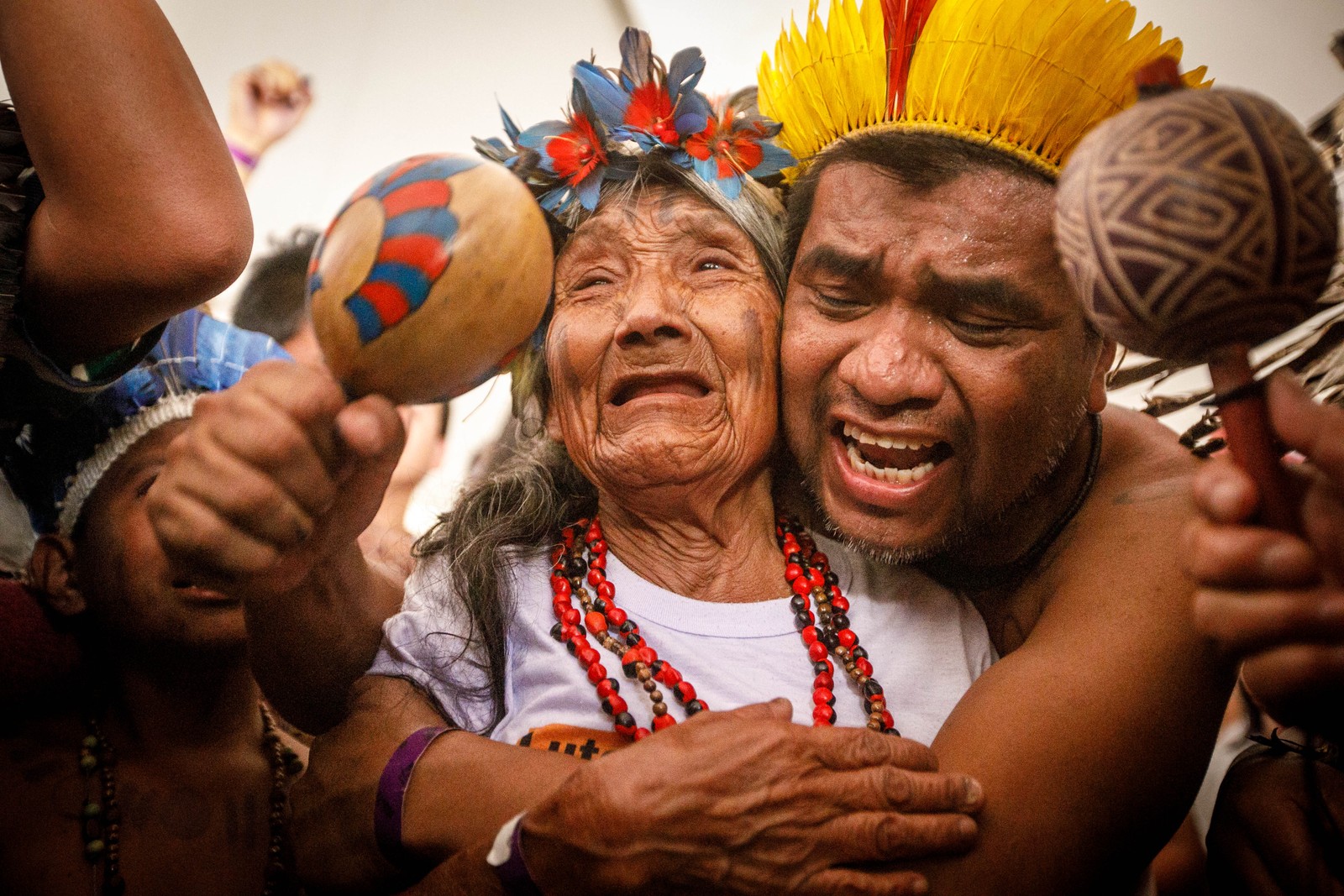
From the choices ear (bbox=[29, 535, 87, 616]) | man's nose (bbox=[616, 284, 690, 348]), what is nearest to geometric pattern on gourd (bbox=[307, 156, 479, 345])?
man's nose (bbox=[616, 284, 690, 348])

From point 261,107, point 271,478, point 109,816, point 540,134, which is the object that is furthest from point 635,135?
point 261,107

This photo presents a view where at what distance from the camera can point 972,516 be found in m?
1.62

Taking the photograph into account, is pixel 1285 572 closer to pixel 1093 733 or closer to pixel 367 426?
pixel 1093 733

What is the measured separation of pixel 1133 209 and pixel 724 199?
3.09ft

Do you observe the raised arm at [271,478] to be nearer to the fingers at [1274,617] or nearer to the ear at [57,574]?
the ear at [57,574]

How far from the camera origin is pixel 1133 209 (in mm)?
932

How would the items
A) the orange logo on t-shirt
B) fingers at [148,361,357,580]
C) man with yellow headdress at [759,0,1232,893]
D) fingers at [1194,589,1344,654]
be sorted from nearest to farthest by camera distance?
1. fingers at [1194,589,1344,654]
2. fingers at [148,361,357,580]
3. man with yellow headdress at [759,0,1232,893]
4. the orange logo on t-shirt

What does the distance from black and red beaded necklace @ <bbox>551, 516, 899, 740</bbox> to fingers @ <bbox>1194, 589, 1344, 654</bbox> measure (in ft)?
2.27

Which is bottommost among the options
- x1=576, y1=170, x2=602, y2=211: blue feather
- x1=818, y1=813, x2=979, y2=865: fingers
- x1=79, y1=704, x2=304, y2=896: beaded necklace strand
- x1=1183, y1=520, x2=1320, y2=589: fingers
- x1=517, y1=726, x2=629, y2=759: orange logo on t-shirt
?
x1=79, y1=704, x2=304, y2=896: beaded necklace strand

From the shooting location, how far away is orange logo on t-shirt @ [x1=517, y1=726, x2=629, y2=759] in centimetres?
149

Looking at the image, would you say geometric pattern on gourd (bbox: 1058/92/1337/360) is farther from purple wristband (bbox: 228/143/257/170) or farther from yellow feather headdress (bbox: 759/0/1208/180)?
purple wristband (bbox: 228/143/257/170)

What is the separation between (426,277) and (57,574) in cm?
117

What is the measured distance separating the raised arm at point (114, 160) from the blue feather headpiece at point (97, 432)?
0.58 meters

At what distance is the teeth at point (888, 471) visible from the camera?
1.61 meters
